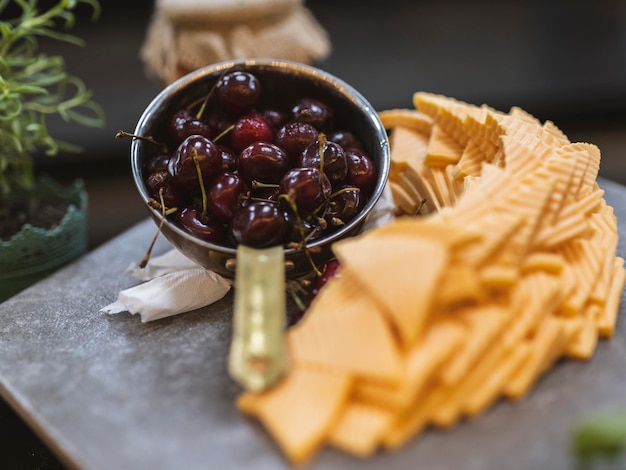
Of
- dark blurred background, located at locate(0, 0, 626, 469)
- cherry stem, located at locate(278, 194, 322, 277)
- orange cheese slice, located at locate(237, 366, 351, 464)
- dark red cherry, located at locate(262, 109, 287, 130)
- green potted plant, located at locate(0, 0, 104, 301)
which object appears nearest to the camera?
orange cheese slice, located at locate(237, 366, 351, 464)

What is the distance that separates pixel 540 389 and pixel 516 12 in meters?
2.51

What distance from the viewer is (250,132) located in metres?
1.14

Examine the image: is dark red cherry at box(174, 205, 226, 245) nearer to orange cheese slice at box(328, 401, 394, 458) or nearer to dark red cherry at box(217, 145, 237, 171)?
dark red cherry at box(217, 145, 237, 171)

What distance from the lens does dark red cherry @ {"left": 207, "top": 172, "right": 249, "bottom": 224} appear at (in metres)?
1.04

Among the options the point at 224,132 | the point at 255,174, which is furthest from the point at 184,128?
the point at 255,174

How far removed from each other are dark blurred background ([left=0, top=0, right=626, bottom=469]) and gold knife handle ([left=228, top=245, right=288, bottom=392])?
3.97 feet

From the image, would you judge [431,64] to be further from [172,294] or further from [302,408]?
[302,408]

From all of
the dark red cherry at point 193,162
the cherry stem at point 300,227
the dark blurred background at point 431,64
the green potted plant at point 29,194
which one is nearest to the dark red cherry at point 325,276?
the cherry stem at point 300,227

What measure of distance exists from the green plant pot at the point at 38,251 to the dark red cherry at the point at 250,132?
1.52 ft

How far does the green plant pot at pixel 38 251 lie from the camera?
1.33 meters

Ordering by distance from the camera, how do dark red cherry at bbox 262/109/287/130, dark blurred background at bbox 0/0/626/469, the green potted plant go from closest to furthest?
1. dark red cherry at bbox 262/109/287/130
2. the green potted plant
3. dark blurred background at bbox 0/0/626/469

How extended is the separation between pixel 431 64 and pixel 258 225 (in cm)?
195

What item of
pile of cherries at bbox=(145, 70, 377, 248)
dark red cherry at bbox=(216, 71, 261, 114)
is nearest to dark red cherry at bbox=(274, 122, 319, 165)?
pile of cherries at bbox=(145, 70, 377, 248)

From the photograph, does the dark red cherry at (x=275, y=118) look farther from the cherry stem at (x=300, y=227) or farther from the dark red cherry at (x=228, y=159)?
the cherry stem at (x=300, y=227)
